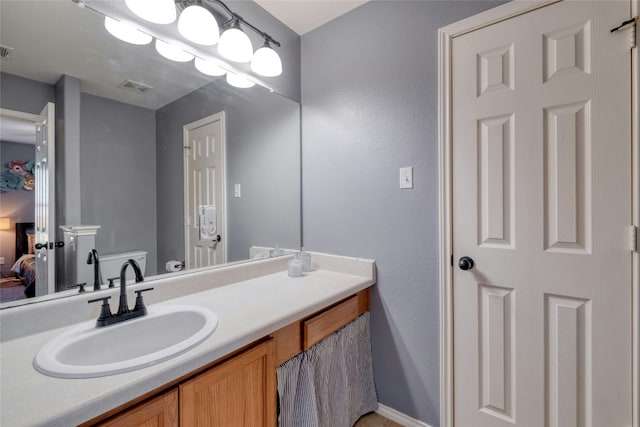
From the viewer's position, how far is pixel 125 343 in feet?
3.16

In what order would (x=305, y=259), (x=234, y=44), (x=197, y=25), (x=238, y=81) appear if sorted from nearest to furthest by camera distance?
(x=197, y=25) → (x=234, y=44) → (x=238, y=81) → (x=305, y=259)

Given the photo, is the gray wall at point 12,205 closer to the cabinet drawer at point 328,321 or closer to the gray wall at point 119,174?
the gray wall at point 119,174

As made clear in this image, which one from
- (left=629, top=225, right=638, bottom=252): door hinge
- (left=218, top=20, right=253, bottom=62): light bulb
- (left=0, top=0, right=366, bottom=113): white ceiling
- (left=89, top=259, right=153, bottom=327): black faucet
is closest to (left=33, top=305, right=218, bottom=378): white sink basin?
(left=89, top=259, right=153, bottom=327): black faucet

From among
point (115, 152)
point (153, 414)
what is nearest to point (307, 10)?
point (115, 152)

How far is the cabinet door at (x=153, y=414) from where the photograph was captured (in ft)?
2.17

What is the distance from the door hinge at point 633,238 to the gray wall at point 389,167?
0.66 m

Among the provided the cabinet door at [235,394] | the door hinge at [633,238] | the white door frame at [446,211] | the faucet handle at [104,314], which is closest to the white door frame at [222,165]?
the faucet handle at [104,314]

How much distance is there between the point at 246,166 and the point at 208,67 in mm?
566

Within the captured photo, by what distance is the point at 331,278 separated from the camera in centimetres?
160

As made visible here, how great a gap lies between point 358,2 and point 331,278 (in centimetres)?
160

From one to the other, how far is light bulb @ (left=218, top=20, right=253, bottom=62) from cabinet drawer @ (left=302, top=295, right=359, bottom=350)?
1.39 meters

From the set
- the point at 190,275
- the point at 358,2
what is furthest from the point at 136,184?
the point at 358,2

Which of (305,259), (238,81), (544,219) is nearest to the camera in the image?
(544,219)

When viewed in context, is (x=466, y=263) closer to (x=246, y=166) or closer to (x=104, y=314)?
(x=246, y=166)
